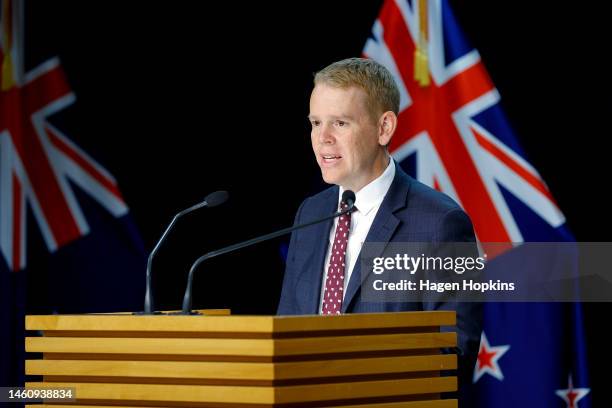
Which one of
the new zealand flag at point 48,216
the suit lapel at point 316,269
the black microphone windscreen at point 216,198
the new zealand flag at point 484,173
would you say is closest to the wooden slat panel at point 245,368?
the black microphone windscreen at point 216,198

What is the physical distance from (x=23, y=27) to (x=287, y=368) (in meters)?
3.70

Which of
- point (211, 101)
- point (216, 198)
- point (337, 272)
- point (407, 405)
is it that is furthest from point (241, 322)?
point (211, 101)

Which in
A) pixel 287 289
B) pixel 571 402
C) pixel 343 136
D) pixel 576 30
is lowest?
pixel 571 402

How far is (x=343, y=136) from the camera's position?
344 cm

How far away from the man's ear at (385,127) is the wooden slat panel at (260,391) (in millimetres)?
1049

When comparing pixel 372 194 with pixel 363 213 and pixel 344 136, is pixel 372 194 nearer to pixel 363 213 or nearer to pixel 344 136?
pixel 363 213

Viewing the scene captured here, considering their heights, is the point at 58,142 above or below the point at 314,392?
above

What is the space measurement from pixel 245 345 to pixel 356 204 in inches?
45.4

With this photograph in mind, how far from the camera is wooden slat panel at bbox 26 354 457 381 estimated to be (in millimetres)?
2391

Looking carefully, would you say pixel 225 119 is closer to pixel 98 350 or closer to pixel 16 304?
pixel 16 304

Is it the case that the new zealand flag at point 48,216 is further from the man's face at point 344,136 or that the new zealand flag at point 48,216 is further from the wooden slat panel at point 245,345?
the wooden slat panel at point 245,345

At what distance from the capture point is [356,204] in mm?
3477

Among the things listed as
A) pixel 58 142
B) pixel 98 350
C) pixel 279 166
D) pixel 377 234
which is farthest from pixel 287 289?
pixel 58 142

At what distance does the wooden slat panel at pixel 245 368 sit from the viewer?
7.84ft
